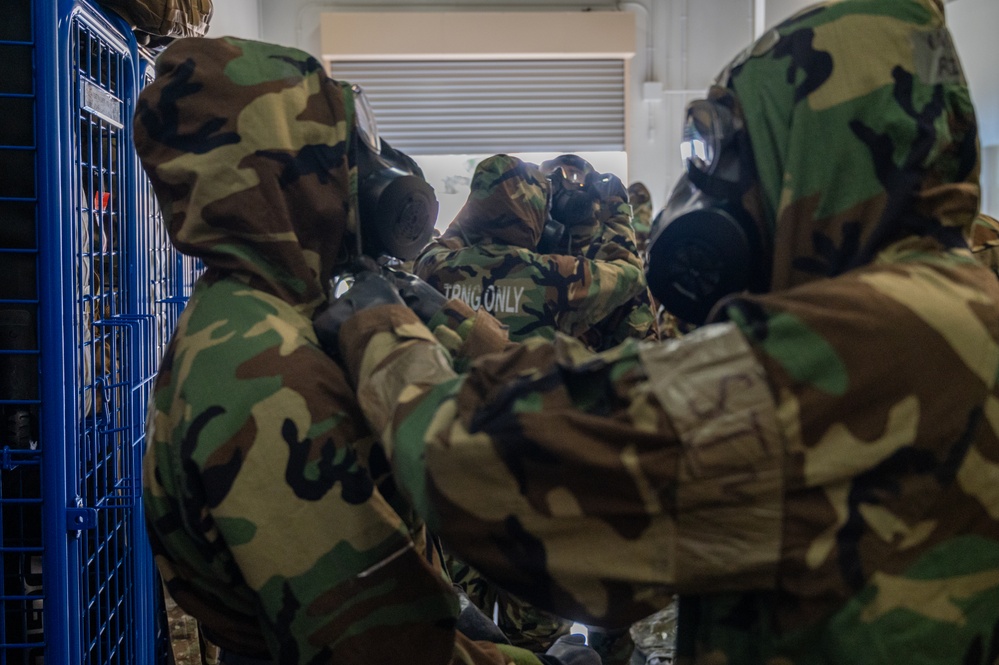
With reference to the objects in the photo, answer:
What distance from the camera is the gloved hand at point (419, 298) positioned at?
1444 mm

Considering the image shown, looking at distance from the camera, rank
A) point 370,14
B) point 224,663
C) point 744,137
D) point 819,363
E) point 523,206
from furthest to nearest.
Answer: point 370,14, point 523,206, point 224,663, point 744,137, point 819,363

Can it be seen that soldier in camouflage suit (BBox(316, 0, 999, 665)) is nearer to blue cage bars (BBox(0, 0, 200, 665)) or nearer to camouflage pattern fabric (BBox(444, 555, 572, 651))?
blue cage bars (BBox(0, 0, 200, 665))

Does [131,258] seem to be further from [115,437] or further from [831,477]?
[831,477]

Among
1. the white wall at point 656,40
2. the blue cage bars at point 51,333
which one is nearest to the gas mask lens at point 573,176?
the blue cage bars at point 51,333

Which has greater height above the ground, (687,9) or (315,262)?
(687,9)

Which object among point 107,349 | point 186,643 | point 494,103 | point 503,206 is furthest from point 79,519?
point 494,103

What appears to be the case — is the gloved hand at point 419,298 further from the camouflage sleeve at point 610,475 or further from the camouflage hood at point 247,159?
the camouflage sleeve at point 610,475

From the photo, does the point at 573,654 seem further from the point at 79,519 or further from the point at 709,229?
the point at 79,519

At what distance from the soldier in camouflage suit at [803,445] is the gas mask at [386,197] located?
446 mm

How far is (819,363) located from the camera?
2.89ft

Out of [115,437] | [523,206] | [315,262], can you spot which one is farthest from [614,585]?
[523,206]

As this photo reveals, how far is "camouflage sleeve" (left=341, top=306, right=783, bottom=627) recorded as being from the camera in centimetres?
88

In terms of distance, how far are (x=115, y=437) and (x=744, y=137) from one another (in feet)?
5.34

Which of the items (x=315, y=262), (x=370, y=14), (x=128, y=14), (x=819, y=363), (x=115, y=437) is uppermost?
(x=370, y=14)
